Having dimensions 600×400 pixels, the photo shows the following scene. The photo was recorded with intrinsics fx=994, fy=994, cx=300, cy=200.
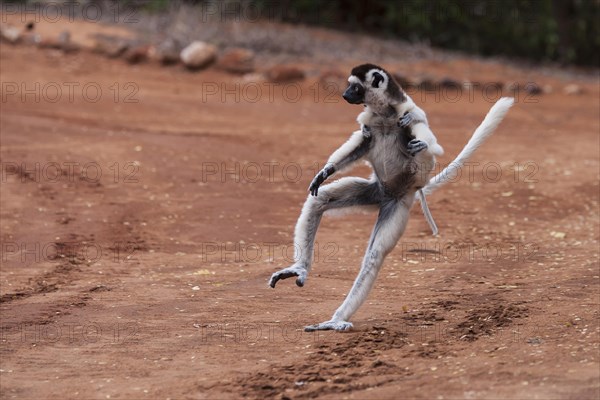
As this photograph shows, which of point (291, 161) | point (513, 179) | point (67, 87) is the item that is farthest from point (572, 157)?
point (67, 87)

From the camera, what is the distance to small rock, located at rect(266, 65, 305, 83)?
1786 centimetres

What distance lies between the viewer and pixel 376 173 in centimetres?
687

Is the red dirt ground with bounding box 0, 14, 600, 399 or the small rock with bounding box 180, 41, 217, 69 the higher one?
the small rock with bounding box 180, 41, 217, 69

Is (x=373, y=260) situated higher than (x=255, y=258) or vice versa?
(x=373, y=260)

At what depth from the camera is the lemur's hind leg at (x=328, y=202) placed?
6.76m

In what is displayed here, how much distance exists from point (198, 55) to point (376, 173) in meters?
11.8

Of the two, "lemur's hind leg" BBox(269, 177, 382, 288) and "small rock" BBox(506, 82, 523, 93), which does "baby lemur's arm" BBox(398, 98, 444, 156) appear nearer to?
"lemur's hind leg" BBox(269, 177, 382, 288)

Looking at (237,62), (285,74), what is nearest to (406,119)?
(285,74)

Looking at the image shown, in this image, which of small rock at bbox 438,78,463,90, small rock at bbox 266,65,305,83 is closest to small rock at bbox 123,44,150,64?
small rock at bbox 266,65,305,83

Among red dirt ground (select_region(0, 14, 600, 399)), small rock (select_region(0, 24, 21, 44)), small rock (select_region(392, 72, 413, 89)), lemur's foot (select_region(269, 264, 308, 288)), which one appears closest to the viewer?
red dirt ground (select_region(0, 14, 600, 399))

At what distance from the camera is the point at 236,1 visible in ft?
70.9

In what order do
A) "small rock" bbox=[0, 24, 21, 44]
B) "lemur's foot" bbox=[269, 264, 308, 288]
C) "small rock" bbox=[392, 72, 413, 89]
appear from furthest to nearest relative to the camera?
"small rock" bbox=[0, 24, 21, 44], "small rock" bbox=[392, 72, 413, 89], "lemur's foot" bbox=[269, 264, 308, 288]

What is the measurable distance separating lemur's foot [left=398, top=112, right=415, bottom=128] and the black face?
32 cm

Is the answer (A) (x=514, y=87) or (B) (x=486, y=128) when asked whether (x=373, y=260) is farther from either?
(A) (x=514, y=87)
